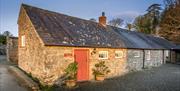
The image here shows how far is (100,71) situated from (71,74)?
349 centimetres

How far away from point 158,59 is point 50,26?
20.2 metres

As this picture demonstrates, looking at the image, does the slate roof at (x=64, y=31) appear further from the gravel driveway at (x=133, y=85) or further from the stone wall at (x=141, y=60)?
the gravel driveway at (x=133, y=85)

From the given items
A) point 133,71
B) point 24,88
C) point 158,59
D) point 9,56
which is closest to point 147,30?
point 158,59

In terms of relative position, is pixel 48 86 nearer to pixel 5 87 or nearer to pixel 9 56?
pixel 5 87

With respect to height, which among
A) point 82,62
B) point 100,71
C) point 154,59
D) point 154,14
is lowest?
point 100,71

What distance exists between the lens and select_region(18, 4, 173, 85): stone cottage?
1248 centimetres

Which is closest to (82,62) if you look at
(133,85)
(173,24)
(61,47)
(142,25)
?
(61,47)

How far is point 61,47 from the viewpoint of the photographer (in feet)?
42.7

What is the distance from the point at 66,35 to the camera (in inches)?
569

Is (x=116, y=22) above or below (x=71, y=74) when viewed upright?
above

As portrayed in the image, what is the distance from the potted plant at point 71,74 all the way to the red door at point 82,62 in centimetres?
119

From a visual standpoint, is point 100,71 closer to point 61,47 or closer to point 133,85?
point 133,85

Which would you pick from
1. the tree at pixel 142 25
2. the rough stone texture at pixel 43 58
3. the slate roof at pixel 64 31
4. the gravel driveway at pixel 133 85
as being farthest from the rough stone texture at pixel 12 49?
the tree at pixel 142 25

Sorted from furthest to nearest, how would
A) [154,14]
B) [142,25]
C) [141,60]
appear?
[154,14], [142,25], [141,60]
